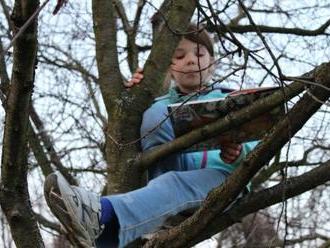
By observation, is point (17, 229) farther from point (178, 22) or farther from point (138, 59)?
point (138, 59)

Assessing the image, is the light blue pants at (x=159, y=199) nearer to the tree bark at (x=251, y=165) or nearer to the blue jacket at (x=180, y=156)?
the blue jacket at (x=180, y=156)

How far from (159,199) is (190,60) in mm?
801

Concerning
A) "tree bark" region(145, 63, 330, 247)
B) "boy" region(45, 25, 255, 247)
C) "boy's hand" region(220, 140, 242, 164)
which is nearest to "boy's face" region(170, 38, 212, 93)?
"boy" region(45, 25, 255, 247)

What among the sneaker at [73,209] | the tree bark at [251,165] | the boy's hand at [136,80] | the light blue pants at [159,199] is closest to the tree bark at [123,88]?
the boy's hand at [136,80]

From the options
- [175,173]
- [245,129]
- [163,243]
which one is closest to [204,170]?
[175,173]

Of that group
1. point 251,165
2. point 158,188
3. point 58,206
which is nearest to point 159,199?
point 158,188

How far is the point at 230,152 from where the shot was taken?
2.95 metres

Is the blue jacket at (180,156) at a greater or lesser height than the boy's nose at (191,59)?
lesser

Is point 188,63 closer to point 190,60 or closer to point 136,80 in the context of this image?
point 190,60

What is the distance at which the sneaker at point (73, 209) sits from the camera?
2.39m

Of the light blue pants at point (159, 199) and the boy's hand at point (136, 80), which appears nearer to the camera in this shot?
the light blue pants at point (159, 199)

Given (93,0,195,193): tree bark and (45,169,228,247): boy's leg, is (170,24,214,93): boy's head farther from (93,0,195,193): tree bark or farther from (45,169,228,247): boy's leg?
(45,169,228,247): boy's leg

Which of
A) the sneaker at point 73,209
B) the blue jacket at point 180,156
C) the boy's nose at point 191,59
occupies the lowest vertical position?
the sneaker at point 73,209

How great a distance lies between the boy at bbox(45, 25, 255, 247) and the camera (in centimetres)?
242
